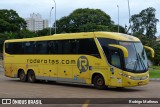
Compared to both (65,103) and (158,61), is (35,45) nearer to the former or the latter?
(65,103)

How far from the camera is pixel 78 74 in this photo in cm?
2470

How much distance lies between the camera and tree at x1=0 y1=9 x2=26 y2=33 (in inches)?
4168

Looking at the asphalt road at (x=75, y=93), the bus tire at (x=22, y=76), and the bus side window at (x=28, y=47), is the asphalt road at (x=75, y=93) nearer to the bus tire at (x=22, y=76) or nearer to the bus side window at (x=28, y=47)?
the bus side window at (x=28, y=47)

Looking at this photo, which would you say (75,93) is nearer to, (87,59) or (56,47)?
(87,59)

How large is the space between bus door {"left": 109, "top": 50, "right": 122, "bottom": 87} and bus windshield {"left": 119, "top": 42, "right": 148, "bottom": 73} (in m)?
0.46

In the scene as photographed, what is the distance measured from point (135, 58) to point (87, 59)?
9.78 ft

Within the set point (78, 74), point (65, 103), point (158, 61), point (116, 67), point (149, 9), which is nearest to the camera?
point (65, 103)

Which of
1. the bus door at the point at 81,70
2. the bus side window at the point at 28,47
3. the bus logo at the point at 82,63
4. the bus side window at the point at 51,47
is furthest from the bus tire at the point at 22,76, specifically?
the bus logo at the point at 82,63

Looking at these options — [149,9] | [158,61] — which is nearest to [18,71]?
[158,61]

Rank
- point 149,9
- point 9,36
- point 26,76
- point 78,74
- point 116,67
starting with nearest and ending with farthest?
point 116,67, point 78,74, point 26,76, point 9,36, point 149,9

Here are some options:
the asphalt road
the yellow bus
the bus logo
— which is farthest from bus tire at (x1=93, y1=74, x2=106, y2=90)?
the bus logo

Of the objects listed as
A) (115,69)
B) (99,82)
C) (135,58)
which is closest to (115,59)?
(115,69)

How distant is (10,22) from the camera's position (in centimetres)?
11106

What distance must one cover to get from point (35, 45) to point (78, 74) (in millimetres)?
5154
